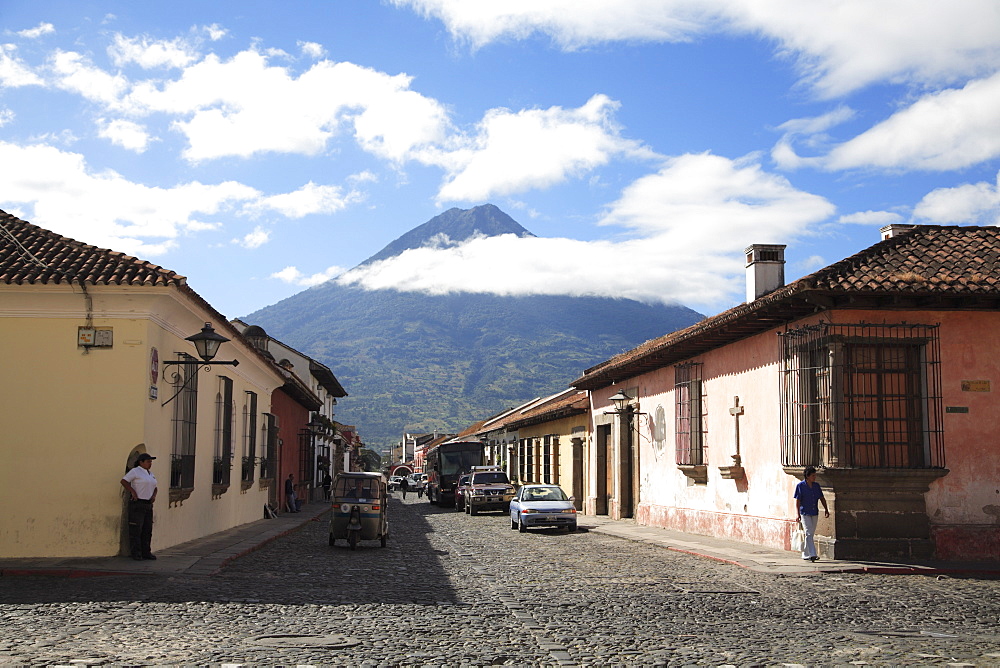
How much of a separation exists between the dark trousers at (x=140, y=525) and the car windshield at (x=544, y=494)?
483 inches

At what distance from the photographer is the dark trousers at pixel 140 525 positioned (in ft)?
44.4

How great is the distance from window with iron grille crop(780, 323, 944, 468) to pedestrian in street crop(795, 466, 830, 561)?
0.45m

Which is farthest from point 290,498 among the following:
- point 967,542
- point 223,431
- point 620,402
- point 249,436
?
point 967,542

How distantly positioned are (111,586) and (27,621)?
2619mm

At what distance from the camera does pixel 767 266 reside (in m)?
20.4

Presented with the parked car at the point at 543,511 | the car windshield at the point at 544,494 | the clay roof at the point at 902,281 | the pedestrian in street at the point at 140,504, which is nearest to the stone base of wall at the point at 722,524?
the parked car at the point at 543,511

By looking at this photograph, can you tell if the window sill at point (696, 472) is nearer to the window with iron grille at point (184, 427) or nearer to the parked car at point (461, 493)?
the window with iron grille at point (184, 427)

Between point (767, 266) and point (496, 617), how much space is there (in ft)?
43.1

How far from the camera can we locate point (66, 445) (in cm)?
1391

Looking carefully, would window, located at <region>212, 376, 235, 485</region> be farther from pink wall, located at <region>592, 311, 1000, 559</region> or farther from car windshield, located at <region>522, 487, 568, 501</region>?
pink wall, located at <region>592, 311, 1000, 559</region>

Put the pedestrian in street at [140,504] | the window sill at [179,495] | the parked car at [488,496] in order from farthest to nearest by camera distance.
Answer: the parked car at [488,496], the window sill at [179,495], the pedestrian in street at [140,504]

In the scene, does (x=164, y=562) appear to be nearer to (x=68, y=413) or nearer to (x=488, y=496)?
(x=68, y=413)

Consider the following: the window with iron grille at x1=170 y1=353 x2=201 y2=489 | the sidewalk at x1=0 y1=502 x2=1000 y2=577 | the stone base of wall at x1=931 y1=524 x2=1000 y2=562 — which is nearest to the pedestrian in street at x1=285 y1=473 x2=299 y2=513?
the sidewalk at x1=0 y1=502 x2=1000 y2=577

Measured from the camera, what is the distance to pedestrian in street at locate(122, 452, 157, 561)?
1351 cm
